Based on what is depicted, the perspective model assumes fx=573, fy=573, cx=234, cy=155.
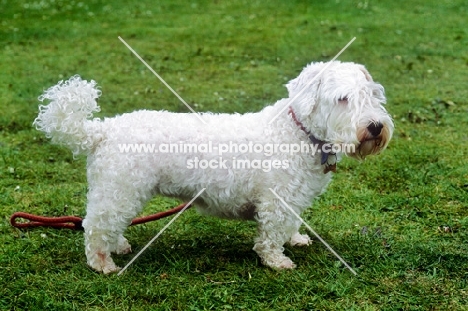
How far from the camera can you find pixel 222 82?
29.3ft

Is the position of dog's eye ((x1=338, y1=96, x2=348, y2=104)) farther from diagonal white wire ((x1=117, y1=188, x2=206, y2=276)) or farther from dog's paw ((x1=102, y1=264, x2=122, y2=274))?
dog's paw ((x1=102, y1=264, x2=122, y2=274))

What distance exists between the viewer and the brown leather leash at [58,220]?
4539 millimetres

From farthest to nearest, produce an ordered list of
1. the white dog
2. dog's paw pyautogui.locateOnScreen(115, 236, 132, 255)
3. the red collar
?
dog's paw pyautogui.locateOnScreen(115, 236, 132, 255) < the red collar < the white dog

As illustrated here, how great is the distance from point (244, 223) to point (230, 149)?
3.69 ft

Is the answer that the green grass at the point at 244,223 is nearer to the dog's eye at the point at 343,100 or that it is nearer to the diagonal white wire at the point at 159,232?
the diagonal white wire at the point at 159,232

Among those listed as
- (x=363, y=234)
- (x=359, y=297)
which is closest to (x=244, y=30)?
(x=363, y=234)

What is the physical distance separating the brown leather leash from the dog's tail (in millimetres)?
843

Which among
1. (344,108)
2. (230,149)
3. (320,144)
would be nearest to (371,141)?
(344,108)

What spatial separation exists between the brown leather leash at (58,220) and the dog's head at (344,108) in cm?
131

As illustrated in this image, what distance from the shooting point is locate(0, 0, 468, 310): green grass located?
3.83 meters

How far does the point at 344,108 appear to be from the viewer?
379cm

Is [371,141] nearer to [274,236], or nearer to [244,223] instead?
[274,236]

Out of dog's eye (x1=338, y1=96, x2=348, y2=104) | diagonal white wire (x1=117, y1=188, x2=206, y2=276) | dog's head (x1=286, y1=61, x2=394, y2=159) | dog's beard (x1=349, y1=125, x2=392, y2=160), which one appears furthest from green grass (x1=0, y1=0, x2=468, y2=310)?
dog's eye (x1=338, y1=96, x2=348, y2=104)

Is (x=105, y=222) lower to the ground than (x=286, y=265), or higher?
higher
